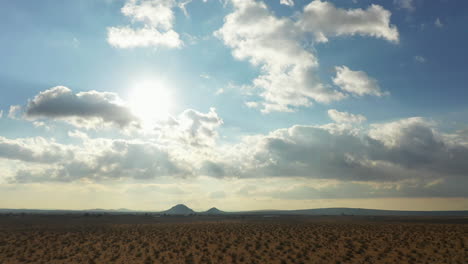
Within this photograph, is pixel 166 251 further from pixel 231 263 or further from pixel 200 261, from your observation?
pixel 231 263

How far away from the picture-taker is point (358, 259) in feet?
88.2

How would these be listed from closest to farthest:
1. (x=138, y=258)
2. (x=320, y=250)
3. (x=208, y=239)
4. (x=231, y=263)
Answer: (x=231, y=263) → (x=138, y=258) → (x=320, y=250) → (x=208, y=239)

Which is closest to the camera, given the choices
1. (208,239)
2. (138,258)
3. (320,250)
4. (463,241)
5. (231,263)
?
(231,263)

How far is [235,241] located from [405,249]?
18.0 metres

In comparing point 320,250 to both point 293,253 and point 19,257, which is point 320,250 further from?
point 19,257

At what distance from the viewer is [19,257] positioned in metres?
28.5

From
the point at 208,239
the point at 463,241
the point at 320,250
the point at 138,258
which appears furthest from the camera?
the point at 208,239

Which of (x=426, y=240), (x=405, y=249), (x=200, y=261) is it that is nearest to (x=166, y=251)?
(x=200, y=261)

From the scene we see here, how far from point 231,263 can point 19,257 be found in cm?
1999

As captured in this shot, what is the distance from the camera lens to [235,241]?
36.2m

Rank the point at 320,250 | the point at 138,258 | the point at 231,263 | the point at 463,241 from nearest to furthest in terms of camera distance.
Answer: the point at 231,263, the point at 138,258, the point at 320,250, the point at 463,241

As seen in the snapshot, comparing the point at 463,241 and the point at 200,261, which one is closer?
the point at 200,261

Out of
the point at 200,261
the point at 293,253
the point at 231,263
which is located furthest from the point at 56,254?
the point at 293,253

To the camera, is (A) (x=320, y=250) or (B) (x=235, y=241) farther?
(B) (x=235, y=241)
